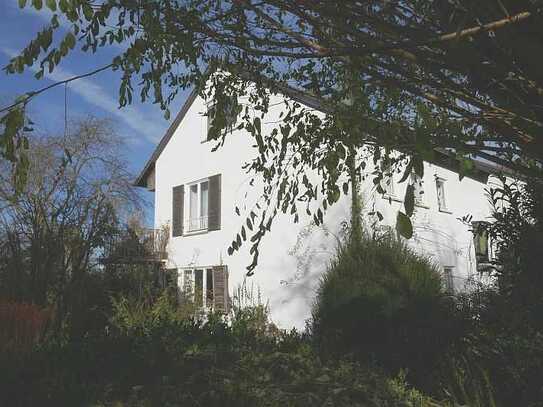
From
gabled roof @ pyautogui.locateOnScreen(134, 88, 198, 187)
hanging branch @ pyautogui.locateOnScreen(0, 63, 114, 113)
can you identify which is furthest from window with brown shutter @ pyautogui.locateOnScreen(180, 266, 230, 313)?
hanging branch @ pyautogui.locateOnScreen(0, 63, 114, 113)

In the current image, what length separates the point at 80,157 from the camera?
74.0 feet

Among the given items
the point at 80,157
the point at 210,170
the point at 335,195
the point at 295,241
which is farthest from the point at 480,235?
the point at 80,157

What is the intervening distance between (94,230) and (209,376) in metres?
5.54

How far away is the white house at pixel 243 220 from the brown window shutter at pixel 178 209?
31 millimetres

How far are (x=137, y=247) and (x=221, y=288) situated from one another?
11.2 feet

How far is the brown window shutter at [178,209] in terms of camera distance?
16219 millimetres

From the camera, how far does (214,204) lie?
14938 mm

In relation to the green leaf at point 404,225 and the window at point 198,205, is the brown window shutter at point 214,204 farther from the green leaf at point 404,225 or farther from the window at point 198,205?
the green leaf at point 404,225

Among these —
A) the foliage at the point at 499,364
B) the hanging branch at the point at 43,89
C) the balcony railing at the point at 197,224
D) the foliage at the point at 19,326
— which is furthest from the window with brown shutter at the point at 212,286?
the hanging branch at the point at 43,89

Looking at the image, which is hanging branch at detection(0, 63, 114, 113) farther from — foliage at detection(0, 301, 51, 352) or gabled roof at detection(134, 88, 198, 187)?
gabled roof at detection(134, 88, 198, 187)

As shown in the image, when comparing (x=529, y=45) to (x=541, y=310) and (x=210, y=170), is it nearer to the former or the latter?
(x=541, y=310)

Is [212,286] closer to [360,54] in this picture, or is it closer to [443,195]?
[443,195]

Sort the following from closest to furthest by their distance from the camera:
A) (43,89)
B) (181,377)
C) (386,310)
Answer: (43,89)
(181,377)
(386,310)

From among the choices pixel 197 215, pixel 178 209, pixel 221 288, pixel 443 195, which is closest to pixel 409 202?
pixel 221 288
